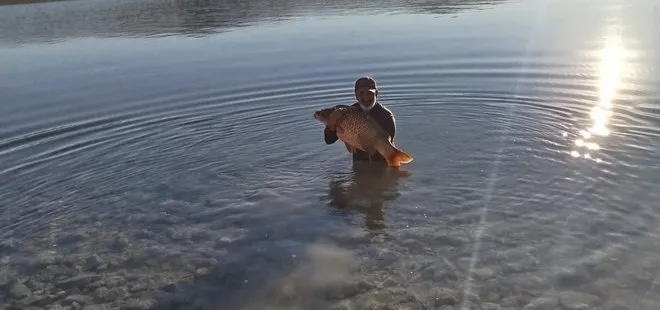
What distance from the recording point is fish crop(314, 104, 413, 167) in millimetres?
8000

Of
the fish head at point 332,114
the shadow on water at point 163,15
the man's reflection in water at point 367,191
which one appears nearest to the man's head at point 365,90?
the fish head at point 332,114

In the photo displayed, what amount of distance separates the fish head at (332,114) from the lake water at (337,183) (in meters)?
0.88

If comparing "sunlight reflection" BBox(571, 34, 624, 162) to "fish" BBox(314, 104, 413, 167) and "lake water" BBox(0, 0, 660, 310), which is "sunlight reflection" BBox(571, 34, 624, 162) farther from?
"fish" BBox(314, 104, 413, 167)

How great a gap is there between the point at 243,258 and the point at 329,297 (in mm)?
1208

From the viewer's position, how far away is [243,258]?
6.74 m

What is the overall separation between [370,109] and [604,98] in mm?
5168

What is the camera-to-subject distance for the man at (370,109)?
324 inches

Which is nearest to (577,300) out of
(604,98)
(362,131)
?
(362,131)

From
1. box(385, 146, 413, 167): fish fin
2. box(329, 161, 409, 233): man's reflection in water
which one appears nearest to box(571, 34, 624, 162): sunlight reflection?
box(385, 146, 413, 167): fish fin

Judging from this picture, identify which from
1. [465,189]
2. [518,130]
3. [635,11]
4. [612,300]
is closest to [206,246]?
[465,189]

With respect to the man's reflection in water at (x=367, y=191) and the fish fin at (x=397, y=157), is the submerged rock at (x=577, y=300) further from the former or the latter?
the fish fin at (x=397, y=157)

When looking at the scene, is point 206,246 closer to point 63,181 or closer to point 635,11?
point 63,181

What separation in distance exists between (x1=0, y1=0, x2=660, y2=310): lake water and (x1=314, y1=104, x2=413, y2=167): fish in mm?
474

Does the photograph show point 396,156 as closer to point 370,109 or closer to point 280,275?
point 370,109
